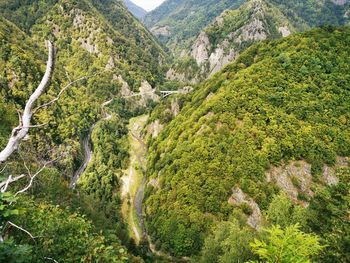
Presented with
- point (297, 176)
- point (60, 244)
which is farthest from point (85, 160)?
point (60, 244)

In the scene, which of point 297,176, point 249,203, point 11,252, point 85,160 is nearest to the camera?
point 11,252

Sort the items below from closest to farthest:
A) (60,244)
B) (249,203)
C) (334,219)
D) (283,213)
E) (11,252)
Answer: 1. (11,252)
2. (60,244)
3. (334,219)
4. (283,213)
5. (249,203)

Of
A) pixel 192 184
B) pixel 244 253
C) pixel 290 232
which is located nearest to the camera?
pixel 290 232

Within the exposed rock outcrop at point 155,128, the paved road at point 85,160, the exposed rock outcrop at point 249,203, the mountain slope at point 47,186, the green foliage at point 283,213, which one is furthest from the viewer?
the exposed rock outcrop at point 155,128

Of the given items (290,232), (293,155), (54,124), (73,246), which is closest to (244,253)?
(290,232)

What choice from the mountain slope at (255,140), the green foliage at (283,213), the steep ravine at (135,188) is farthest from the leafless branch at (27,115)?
the steep ravine at (135,188)

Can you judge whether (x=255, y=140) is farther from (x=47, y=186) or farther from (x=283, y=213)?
(x=47, y=186)

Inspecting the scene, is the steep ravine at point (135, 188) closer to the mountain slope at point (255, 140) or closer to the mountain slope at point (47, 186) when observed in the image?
the mountain slope at point (255, 140)

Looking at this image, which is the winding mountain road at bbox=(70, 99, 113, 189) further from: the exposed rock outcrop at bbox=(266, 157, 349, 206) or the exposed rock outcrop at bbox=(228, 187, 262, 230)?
the exposed rock outcrop at bbox=(266, 157, 349, 206)

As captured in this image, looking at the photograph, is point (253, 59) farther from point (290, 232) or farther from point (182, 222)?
point (290, 232)
